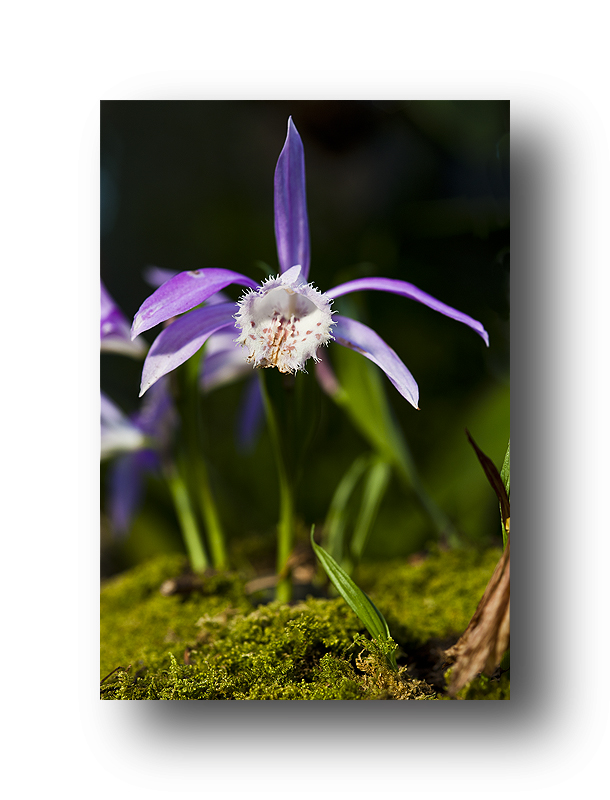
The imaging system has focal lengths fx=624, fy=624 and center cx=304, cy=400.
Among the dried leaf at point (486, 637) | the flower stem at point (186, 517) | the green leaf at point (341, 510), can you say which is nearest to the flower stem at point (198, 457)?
the flower stem at point (186, 517)

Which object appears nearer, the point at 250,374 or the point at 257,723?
the point at 257,723

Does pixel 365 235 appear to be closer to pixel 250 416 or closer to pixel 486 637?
pixel 250 416

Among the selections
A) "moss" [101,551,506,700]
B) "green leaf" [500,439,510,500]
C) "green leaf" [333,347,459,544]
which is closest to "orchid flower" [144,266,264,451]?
"green leaf" [333,347,459,544]

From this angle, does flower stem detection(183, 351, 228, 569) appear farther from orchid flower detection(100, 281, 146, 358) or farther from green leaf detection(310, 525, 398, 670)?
green leaf detection(310, 525, 398, 670)

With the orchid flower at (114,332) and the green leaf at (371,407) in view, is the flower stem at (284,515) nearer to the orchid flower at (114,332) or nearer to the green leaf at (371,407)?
the green leaf at (371,407)
